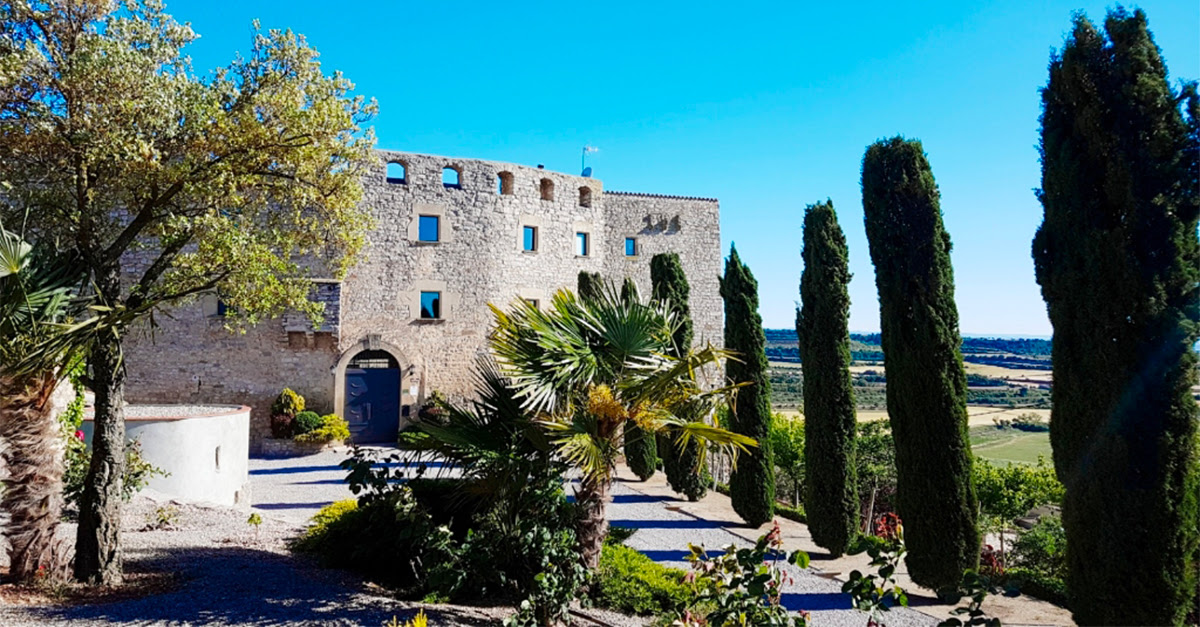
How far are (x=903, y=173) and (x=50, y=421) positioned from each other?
9.61m

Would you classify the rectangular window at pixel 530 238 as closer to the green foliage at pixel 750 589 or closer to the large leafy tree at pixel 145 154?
the large leafy tree at pixel 145 154

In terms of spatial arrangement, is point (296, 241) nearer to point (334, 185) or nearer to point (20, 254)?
point (334, 185)

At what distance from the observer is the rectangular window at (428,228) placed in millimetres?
21516

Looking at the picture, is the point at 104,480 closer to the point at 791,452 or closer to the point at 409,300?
the point at 409,300

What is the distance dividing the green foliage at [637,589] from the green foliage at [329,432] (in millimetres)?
13909

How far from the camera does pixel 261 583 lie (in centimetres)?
674

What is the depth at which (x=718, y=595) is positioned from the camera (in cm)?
398

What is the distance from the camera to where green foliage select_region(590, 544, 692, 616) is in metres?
6.77

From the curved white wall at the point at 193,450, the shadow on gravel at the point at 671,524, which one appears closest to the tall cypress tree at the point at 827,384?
the shadow on gravel at the point at 671,524

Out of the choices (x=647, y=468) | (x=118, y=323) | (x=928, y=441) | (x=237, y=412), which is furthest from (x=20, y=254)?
(x=647, y=468)

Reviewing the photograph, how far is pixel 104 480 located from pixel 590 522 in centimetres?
444

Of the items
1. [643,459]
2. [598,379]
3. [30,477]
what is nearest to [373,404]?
[643,459]

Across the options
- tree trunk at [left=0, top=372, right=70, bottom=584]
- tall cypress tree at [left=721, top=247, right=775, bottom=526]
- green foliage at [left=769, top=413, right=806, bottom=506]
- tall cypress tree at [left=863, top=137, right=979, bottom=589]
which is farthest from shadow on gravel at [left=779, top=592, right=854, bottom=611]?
Result: green foliage at [left=769, top=413, right=806, bottom=506]

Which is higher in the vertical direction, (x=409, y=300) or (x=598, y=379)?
(x=409, y=300)
